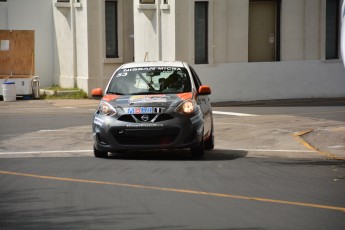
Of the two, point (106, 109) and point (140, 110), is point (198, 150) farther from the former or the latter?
point (106, 109)

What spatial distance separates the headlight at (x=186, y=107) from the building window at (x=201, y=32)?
14.6 metres

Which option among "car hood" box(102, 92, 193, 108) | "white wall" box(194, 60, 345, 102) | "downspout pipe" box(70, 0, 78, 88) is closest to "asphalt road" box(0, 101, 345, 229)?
"car hood" box(102, 92, 193, 108)

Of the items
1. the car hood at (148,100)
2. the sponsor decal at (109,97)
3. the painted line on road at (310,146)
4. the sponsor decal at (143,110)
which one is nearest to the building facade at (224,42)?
the painted line on road at (310,146)

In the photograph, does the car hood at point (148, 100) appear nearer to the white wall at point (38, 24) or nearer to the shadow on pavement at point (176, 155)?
the shadow on pavement at point (176, 155)

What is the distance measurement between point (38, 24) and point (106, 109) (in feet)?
70.9

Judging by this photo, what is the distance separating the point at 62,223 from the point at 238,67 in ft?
69.3

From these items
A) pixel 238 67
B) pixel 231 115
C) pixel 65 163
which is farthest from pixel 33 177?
pixel 238 67

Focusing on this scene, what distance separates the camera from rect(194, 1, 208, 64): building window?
1204 inches

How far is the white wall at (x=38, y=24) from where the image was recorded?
36.6 meters

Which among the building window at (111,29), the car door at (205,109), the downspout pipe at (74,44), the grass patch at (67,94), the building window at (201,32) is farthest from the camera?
the downspout pipe at (74,44)

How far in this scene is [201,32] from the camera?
30.8m

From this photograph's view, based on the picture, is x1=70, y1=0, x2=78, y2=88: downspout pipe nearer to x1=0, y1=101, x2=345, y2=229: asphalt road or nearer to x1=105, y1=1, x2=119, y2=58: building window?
x1=105, y1=1, x2=119, y2=58: building window

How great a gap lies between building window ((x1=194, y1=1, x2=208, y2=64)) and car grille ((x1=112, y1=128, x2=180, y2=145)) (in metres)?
15.0

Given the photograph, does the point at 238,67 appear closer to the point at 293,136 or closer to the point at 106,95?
the point at 293,136
